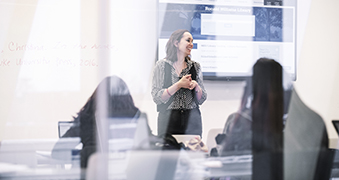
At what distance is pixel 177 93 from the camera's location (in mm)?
1728

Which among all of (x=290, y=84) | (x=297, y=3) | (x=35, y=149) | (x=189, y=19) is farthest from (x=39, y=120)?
(x=297, y=3)

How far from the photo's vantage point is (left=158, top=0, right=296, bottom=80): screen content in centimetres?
186

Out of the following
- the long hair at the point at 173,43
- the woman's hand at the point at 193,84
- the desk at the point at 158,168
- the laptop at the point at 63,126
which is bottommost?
the desk at the point at 158,168

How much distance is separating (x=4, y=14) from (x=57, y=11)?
24 cm

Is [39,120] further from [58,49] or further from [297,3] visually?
[297,3]

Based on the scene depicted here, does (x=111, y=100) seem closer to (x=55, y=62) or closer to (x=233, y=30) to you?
(x=55, y=62)

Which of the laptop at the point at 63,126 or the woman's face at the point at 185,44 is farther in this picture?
the woman's face at the point at 185,44

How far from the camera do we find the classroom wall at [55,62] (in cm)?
161

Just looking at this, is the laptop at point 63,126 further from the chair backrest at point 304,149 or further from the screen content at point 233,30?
the chair backrest at point 304,149

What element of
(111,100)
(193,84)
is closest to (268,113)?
(193,84)

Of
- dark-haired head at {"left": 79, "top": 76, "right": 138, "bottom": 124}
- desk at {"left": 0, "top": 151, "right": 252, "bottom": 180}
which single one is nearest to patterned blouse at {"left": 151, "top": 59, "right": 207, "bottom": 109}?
dark-haired head at {"left": 79, "top": 76, "right": 138, "bottom": 124}

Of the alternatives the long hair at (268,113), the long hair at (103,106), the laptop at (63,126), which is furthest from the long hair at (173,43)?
the laptop at (63,126)

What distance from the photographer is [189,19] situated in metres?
1.88

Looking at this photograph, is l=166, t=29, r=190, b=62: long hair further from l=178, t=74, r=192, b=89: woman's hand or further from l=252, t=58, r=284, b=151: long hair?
l=252, t=58, r=284, b=151: long hair
